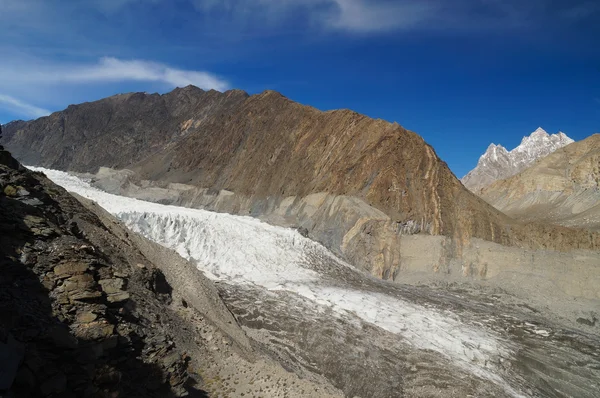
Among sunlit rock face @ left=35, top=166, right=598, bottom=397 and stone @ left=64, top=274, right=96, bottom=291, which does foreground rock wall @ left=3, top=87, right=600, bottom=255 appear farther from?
stone @ left=64, top=274, right=96, bottom=291

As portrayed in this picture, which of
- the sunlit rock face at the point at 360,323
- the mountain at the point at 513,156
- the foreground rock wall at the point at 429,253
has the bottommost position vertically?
the sunlit rock face at the point at 360,323

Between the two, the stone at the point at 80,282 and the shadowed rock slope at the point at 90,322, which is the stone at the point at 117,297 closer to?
the shadowed rock slope at the point at 90,322

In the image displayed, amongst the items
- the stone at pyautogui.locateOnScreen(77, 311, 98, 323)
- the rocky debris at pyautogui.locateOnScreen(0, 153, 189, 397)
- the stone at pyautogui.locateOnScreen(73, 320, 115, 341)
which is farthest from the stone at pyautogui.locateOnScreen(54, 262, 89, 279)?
the stone at pyautogui.locateOnScreen(73, 320, 115, 341)

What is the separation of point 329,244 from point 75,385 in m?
30.7

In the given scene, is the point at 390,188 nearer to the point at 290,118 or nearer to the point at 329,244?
the point at 329,244

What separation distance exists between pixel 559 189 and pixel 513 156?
13040cm

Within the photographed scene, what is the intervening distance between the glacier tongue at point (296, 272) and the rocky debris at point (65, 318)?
1253cm

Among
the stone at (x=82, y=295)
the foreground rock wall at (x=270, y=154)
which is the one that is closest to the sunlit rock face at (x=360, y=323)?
the stone at (x=82, y=295)

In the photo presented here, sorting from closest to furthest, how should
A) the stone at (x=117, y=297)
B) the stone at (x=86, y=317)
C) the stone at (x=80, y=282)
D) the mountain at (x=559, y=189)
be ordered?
the stone at (x=86, y=317) → the stone at (x=80, y=282) → the stone at (x=117, y=297) → the mountain at (x=559, y=189)

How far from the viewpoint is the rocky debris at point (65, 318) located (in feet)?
17.8

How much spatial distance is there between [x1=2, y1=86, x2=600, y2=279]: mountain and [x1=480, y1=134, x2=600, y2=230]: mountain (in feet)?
41.1

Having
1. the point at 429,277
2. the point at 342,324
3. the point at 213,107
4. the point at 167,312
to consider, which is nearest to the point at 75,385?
the point at 167,312

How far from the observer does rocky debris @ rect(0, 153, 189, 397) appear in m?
5.44

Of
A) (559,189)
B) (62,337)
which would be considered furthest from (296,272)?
(559,189)
